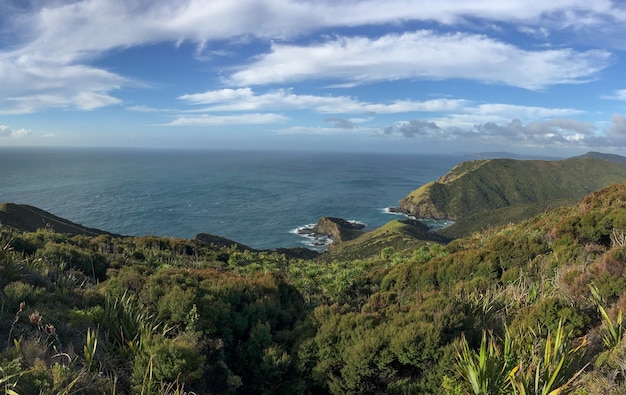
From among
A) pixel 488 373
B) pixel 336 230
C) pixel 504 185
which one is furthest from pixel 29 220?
pixel 504 185

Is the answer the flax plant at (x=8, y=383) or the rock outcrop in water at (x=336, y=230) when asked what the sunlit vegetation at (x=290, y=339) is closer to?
the flax plant at (x=8, y=383)

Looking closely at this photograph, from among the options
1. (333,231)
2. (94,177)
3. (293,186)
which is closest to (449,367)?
(333,231)

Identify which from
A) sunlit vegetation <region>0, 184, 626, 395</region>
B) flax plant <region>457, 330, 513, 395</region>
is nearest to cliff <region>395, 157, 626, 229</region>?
sunlit vegetation <region>0, 184, 626, 395</region>

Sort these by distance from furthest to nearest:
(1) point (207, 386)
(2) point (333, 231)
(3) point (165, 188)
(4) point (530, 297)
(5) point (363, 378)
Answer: (3) point (165, 188), (2) point (333, 231), (4) point (530, 297), (5) point (363, 378), (1) point (207, 386)

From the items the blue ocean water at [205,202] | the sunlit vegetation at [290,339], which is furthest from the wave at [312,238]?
the sunlit vegetation at [290,339]

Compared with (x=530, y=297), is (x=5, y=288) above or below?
above

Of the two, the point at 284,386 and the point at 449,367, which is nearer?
the point at 449,367

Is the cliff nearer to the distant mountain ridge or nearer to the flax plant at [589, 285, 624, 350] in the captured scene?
the distant mountain ridge

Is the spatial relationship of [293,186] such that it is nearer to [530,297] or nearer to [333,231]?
[333,231]

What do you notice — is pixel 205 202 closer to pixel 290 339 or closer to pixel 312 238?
pixel 312 238
